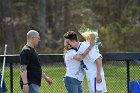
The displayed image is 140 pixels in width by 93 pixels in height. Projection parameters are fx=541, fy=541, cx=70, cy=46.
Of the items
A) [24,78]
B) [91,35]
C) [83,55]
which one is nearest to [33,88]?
[24,78]

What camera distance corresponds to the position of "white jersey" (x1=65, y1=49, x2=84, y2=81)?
9195mm

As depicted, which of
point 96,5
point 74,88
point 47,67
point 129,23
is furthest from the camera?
point 96,5

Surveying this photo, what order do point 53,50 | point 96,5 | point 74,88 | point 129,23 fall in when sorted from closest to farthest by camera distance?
point 74,88 < point 53,50 < point 129,23 < point 96,5

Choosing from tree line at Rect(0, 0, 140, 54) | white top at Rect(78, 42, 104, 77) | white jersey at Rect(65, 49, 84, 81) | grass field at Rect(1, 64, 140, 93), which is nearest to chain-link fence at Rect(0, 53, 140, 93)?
grass field at Rect(1, 64, 140, 93)

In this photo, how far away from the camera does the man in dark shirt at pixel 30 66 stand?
8.83 metres

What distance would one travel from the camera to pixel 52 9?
33.3 meters

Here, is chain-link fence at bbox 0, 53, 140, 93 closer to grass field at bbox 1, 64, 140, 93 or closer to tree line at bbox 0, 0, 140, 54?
grass field at bbox 1, 64, 140, 93

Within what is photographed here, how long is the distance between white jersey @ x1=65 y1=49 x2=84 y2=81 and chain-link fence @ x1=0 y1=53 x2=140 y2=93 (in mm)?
1304

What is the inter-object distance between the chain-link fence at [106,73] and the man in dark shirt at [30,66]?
57.1 inches

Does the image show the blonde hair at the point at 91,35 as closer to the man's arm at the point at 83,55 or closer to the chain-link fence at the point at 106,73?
the man's arm at the point at 83,55

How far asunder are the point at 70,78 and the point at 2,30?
804 inches

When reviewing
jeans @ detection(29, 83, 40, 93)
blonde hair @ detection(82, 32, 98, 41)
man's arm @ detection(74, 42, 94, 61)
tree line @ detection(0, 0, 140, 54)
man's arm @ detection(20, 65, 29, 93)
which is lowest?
tree line @ detection(0, 0, 140, 54)

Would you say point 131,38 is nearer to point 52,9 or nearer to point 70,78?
point 52,9

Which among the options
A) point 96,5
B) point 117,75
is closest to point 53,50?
point 96,5
